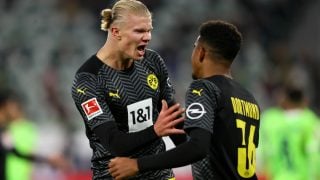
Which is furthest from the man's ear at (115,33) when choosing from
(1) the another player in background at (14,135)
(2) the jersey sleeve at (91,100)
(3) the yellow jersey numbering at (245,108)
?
(1) the another player in background at (14,135)

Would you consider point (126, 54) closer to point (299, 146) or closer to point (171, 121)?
point (171, 121)

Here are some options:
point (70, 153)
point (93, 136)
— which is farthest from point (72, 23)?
point (93, 136)

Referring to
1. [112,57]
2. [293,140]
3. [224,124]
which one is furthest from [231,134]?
[293,140]

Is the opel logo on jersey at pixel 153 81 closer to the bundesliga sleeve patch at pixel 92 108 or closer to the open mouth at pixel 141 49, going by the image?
the open mouth at pixel 141 49

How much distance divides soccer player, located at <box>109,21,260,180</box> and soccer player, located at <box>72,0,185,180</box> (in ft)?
0.78

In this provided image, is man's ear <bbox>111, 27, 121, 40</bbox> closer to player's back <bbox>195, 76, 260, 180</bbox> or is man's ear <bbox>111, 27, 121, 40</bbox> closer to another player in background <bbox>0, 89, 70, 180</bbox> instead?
player's back <bbox>195, 76, 260, 180</bbox>

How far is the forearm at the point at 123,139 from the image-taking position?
5242 mm

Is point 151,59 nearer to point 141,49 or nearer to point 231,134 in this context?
point 141,49

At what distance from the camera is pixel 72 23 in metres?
15.9

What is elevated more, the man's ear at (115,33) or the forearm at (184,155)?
the man's ear at (115,33)

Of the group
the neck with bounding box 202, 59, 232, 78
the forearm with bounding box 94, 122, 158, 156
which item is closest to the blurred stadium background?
the forearm with bounding box 94, 122, 158, 156

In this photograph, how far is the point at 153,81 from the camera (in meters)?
5.70

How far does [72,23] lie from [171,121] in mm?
11007

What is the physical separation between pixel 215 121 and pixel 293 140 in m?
5.45
